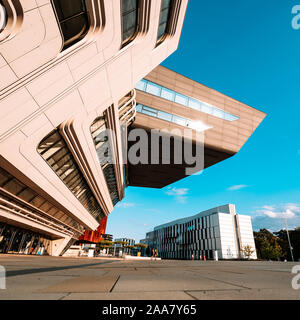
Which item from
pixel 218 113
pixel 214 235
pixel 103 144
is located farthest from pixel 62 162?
pixel 214 235

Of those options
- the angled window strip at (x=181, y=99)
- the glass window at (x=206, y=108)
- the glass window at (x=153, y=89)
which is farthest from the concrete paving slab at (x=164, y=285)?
the glass window at (x=206, y=108)

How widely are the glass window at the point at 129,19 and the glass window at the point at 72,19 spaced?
2.58m

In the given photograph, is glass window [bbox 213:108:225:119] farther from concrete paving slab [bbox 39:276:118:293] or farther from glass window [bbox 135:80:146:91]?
concrete paving slab [bbox 39:276:118:293]

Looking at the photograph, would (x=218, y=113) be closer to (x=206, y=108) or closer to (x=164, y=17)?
(x=206, y=108)

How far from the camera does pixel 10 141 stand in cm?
744

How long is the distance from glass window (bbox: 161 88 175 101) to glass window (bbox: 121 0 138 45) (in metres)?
8.66

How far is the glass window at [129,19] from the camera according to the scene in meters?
9.76

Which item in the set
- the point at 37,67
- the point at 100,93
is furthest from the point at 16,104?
the point at 100,93

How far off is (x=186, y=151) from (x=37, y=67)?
18135mm

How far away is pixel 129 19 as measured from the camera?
10523 millimetres

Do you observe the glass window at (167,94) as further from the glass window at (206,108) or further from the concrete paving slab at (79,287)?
the concrete paving slab at (79,287)

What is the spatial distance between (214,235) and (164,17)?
232ft

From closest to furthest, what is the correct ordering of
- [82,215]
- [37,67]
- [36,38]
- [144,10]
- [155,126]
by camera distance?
[36,38]
[37,67]
[144,10]
[155,126]
[82,215]
